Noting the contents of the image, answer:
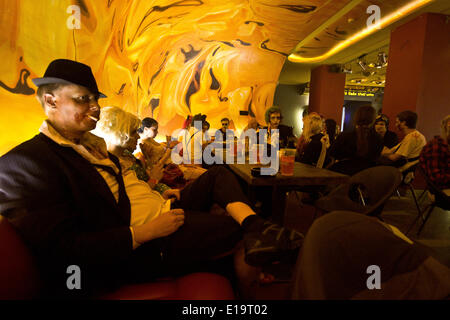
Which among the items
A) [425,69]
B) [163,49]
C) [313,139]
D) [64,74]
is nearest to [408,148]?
[313,139]

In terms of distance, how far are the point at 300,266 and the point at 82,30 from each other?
269 centimetres

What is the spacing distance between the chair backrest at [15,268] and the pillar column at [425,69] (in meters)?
5.98

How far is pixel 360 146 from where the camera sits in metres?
2.75

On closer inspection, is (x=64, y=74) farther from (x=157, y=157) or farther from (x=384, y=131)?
(x=384, y=131)

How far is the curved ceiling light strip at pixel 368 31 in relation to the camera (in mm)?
4261

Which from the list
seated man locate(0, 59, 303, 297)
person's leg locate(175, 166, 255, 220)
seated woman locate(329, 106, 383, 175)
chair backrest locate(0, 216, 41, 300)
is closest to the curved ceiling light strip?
seated woman locate(329, 106, 383, 175)

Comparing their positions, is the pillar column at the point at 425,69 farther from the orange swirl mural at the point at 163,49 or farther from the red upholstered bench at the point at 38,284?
the red upholstered bench at the point at 38,284

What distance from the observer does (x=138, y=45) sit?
173 inches

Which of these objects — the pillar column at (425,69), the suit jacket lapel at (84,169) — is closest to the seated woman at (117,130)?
the suit jacket lapel at (84,169)

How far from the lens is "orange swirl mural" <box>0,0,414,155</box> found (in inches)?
57.9

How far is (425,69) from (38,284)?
6.22 meters

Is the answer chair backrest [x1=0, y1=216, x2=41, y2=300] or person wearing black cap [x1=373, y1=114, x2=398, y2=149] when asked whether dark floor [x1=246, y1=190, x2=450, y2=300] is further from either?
chair backrest [x1=0, y1=216, x2=41, y2=300]
